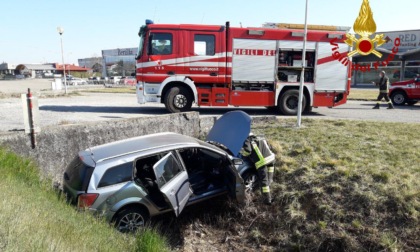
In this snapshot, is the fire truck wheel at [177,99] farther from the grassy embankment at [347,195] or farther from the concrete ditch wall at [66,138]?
the grassy embankment at [347,195]

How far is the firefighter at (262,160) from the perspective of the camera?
19.5ft

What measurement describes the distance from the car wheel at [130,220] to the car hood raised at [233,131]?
2.03m

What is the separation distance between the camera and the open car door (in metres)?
4.79

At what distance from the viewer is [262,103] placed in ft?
39.1

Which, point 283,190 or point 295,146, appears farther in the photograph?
point 295,146

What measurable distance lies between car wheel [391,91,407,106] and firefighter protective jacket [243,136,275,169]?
13436 millimetres

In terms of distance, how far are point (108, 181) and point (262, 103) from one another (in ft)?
26.4

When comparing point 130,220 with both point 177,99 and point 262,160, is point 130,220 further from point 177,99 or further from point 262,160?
point 177,99

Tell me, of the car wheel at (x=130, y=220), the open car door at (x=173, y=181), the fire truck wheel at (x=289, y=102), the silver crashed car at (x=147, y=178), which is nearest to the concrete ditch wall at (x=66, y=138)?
the silver crashed car at (x=147, y=178)

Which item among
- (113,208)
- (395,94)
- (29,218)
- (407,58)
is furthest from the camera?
(407,58)

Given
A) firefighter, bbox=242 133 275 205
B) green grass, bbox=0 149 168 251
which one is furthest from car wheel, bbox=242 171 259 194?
green grass, bbox=0 149 168 251

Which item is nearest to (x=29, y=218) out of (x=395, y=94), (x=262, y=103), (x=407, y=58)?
(x=262, y=103)

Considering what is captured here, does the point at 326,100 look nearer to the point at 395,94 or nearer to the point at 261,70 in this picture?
the point at 261,70

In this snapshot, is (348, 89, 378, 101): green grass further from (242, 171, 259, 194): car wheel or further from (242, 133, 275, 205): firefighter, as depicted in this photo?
(242, 171, 259, 194): car wheel
